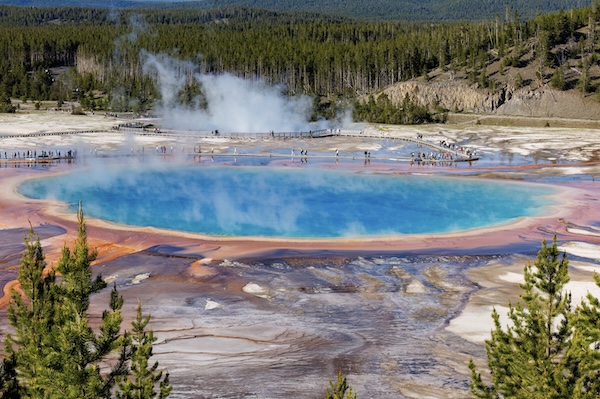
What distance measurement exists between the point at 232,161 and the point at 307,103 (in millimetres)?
45592

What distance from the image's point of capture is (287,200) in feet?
135

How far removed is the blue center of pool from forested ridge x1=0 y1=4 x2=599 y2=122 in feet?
162

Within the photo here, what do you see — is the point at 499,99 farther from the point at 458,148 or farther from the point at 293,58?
the point at 293,58

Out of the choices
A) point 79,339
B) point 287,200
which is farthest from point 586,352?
point 287,200

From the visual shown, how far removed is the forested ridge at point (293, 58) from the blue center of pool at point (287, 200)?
162 feet

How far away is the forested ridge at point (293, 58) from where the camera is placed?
99125 mm

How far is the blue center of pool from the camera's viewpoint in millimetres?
34312

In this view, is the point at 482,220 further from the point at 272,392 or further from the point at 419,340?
the point at 272,392

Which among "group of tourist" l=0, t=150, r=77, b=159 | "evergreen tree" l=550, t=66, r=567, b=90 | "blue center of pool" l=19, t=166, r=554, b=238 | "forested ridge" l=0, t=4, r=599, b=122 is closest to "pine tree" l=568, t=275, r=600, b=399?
"blue center of pool" l=19, t=166, r=554, b=238

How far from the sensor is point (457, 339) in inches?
754

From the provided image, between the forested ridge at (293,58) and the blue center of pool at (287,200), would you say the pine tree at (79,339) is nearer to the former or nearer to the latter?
the blue center of pool at (287,200)

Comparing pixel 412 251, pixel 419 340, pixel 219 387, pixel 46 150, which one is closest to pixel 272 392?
pixel 219 387

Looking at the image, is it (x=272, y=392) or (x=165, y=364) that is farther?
(x=165, y=364)

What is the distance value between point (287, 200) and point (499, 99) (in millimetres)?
58696
